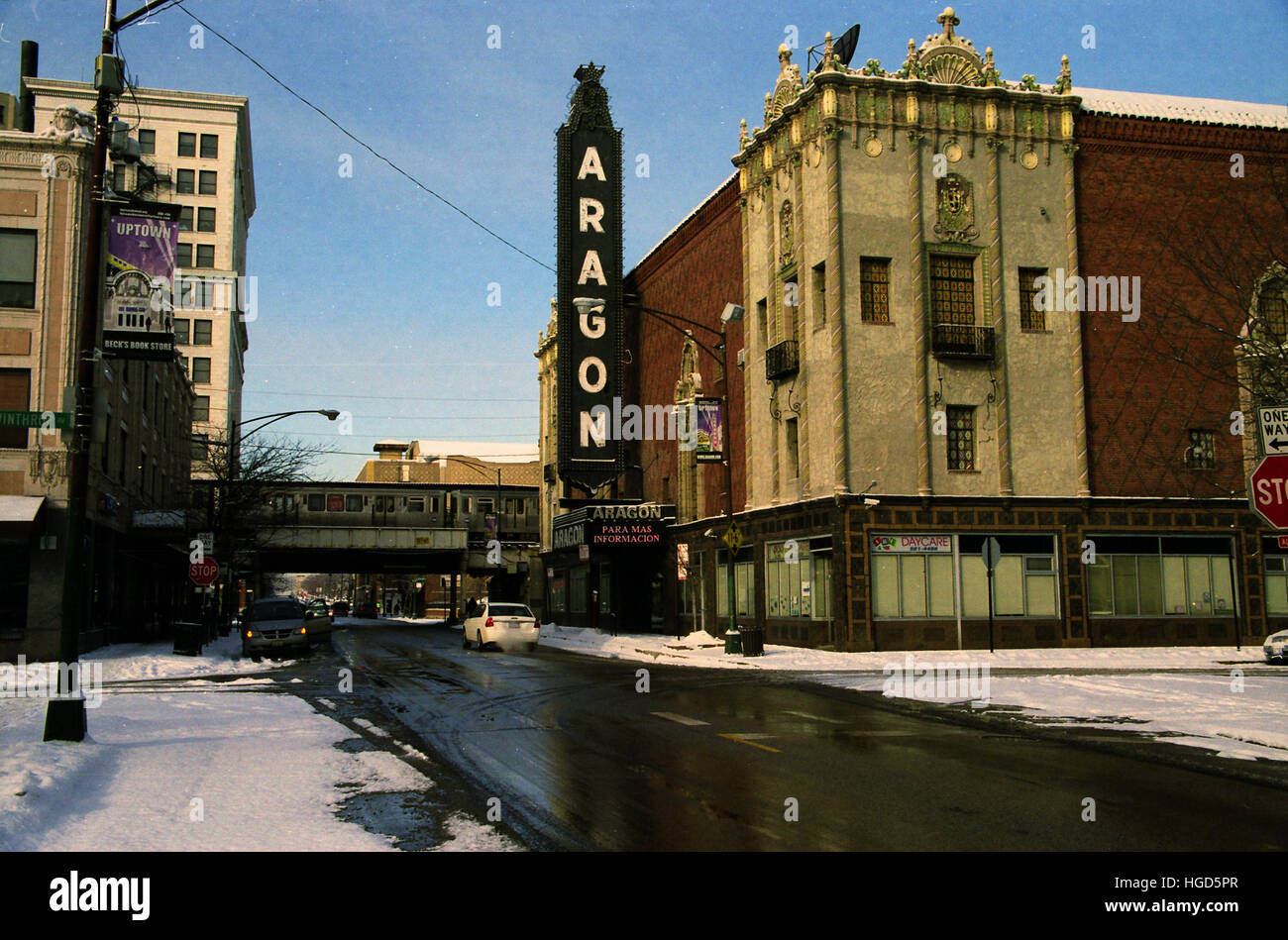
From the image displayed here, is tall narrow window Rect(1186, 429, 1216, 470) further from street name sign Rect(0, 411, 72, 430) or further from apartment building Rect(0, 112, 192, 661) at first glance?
apartment building Rect(0, 112, 192, 661)

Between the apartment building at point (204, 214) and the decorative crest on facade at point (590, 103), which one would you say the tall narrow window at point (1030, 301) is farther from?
the apartment building at point (204, 214)

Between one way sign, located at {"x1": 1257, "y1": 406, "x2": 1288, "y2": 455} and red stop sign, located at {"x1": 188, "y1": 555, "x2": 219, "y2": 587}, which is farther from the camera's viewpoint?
red stop sign, located at {"x1": 188, "y1": 555, "x2": 219, "y2": 587}

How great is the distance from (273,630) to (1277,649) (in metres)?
28.0

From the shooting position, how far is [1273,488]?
10016mm

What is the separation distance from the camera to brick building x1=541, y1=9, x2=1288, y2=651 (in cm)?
3198

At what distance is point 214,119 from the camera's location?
295 ft

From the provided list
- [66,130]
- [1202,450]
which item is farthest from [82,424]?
→ [1202,450]

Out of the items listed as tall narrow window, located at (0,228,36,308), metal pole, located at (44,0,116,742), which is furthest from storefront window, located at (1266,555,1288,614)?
tall narrow window, located at (0,228,36,308)

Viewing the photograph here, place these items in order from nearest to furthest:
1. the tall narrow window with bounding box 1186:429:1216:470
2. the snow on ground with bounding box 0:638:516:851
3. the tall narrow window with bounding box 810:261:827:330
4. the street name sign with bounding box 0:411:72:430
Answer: the snow on ground with bounding box 0:638:516:851 → the street name sign with bounding box 0:411:72:430 → the tall narrow window with bounding box 810:261:827:330 → the tall narrow window with bounding box 1186:429:1216:470

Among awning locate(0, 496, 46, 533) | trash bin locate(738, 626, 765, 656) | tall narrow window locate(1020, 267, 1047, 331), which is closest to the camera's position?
awning locate(0, 496, 46, 533)

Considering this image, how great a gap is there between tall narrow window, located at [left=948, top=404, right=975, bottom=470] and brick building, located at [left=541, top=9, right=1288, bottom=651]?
6 centimetres

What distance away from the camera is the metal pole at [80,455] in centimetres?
1203

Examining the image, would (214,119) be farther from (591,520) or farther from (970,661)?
(970,661)
